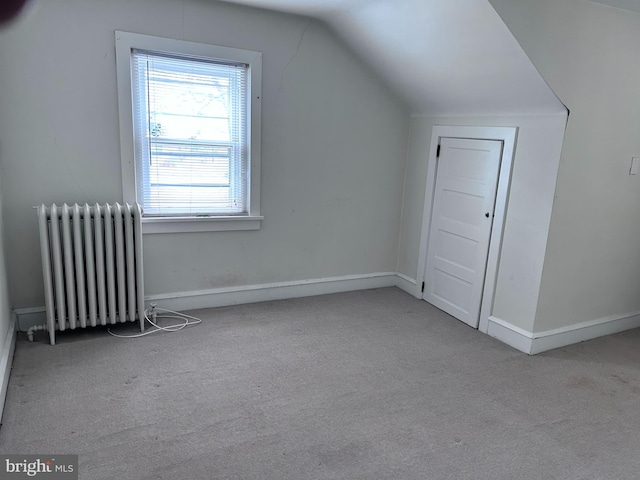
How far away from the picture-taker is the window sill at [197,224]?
329cm

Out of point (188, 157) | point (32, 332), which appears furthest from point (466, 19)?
point (32, 332)

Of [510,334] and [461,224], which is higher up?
[461,224]

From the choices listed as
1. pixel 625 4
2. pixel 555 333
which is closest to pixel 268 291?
pixel 555 333

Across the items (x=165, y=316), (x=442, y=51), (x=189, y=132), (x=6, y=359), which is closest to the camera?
(x=6, y=359)

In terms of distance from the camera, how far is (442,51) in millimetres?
3043

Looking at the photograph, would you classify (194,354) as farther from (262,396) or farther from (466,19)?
(466,19)

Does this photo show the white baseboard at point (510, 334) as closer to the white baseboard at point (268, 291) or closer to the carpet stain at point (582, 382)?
the carpet stain at point (582, 382)

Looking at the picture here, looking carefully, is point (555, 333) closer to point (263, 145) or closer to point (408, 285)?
point (408, 285)

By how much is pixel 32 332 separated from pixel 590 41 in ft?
13.2

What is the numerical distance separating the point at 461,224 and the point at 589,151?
1.02 metres

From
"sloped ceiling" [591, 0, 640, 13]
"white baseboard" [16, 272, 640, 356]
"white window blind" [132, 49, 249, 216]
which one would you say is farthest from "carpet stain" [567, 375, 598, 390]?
"white window blind" [132, 49, 249, 216]

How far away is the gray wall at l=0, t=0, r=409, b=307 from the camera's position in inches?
112

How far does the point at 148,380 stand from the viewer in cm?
254

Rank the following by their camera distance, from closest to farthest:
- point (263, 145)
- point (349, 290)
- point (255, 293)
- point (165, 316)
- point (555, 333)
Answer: point (555, 333)
point (165, 316)
point (263, 145)
point (255, 293)
point (349, 290)
